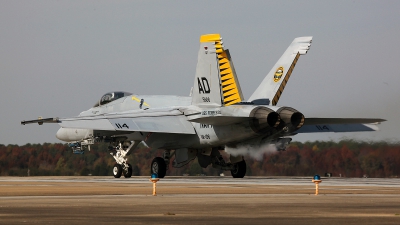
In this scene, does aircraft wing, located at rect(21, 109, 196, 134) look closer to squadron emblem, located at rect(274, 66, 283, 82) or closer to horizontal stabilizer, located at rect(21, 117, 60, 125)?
horizontal stabilizer, located at rect(21, 117, 60, 125)

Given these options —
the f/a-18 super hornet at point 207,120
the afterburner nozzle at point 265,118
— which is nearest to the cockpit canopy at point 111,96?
the f/a-18 super hornet at point 207,120

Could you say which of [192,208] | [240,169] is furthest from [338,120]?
[192,208]

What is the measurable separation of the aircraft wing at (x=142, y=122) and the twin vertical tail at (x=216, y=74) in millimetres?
2509

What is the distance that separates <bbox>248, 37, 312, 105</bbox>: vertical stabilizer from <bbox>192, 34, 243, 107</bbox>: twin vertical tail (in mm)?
1410

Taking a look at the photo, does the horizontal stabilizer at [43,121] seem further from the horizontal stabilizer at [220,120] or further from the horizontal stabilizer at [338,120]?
the horizontal stabilizer at [338,120]

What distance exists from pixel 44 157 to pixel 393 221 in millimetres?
35895

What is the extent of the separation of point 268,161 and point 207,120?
420 inches

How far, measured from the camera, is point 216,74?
99.9 feet

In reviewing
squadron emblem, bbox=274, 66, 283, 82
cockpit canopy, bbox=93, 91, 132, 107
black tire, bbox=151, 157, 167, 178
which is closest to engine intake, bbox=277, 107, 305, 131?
squadron emblem, bbox=274, 66, 283, 82

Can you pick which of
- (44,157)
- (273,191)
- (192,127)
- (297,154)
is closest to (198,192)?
(273,191)

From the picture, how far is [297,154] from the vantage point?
3938 centimetres

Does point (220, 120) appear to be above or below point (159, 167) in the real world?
above

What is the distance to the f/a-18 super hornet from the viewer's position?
29906mm

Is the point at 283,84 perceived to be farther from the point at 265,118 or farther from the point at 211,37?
the point at 211,37
